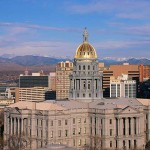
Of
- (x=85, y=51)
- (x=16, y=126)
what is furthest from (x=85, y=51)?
(x=16, y=126)

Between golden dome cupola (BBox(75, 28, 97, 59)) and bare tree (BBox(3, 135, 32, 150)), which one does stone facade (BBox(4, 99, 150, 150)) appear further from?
golden dome cupola (BBox(75, 28, 97, 59))

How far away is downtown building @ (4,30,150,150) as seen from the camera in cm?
10806

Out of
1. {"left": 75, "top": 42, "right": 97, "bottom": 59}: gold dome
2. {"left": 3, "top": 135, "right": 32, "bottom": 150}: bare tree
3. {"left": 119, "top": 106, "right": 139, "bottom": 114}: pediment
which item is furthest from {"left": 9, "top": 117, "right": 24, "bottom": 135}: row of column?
{"left": 119, "top": 106, "right": 139, "bottom": 114}: pediment

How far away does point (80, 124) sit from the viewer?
113312 mm

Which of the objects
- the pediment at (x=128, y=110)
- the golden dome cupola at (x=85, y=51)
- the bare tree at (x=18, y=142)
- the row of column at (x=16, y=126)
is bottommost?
the bare tree at (x=18, y=142)

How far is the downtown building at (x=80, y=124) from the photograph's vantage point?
10806cm

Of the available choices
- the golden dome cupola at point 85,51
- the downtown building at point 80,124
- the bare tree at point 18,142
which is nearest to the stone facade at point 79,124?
the downtown building at point 80,124

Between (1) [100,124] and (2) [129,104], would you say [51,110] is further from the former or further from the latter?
(2) [129,104]

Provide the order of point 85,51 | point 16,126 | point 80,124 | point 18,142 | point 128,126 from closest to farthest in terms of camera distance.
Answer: point 18,142 → point 128,126 → point 80,124 → point 16,126 → point 85,51

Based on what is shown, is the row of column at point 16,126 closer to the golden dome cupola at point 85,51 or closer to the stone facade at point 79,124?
the stone facade at point 79,124

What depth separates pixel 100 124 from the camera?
111062 millimetres

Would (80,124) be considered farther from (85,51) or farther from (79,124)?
(85,51)

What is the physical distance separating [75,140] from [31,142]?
9547 millimetres

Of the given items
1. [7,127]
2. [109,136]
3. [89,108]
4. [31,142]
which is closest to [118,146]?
[109,136]
